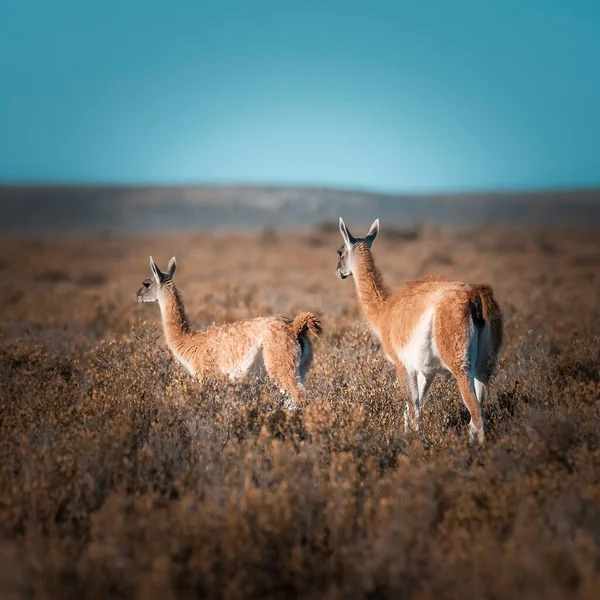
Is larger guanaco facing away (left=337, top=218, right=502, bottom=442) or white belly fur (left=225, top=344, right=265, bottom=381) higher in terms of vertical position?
larger guanaco facing away (left=337, top=218, right=502, bottom=442)

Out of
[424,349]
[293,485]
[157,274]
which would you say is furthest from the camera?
[157,274]

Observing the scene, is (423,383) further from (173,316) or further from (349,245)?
(173,316)

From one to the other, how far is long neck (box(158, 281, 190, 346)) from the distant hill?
9448 cm

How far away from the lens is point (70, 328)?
13094 mm

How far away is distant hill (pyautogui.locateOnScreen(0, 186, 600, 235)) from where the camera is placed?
105 m

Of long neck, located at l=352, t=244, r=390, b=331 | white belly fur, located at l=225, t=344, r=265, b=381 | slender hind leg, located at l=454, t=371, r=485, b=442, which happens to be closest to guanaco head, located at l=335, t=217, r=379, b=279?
long neck, located at l=352, t=244, r=390, b=331

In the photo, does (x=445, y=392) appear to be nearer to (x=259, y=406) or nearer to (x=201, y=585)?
(x=259, y=406)

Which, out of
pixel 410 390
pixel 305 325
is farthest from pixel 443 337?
pixel 305 325

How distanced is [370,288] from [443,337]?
1862 mm

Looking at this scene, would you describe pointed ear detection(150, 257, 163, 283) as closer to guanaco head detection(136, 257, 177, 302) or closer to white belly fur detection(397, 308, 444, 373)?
guanaco head detection(136, 257, 177, 302)

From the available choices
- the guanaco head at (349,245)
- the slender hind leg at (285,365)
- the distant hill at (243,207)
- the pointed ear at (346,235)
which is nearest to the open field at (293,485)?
the slender hind leg at (285,365)

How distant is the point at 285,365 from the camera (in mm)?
6617

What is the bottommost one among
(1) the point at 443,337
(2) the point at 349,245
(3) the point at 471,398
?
(3) the point at 471,398

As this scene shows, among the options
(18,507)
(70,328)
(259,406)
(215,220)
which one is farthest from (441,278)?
(215,220)
